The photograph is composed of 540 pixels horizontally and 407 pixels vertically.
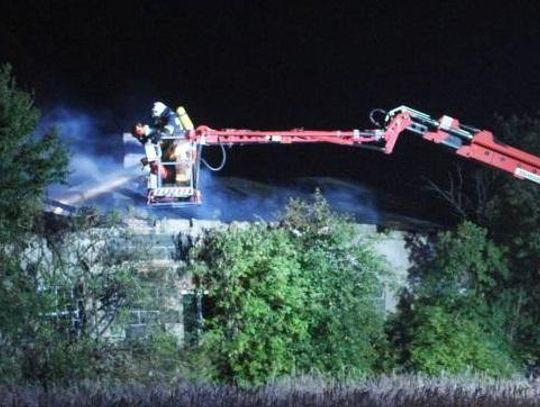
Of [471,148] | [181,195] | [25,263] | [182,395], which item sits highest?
[471,148]

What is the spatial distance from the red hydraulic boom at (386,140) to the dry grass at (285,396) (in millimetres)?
5466

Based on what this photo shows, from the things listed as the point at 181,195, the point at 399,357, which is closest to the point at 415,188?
the point at 399,357

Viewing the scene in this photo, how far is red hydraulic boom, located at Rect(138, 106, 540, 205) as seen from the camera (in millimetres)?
15258

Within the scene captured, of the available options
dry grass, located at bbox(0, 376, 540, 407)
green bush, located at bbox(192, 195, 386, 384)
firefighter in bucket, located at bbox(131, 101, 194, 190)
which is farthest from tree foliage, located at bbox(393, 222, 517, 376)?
dry grass, located at bbox(0, 376, 540, 407)

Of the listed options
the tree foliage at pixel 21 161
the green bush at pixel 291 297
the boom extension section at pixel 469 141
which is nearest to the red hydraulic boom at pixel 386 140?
the boom extension section at pixel 469 141

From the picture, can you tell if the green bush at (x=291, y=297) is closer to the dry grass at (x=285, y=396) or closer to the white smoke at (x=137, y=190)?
the white smoke at (x=137, y=190)

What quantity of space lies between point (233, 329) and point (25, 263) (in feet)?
10.6

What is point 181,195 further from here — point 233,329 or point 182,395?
point 182,395

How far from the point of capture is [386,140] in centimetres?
1577

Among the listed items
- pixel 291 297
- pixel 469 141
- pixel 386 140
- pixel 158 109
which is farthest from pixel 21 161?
pixel 469 141

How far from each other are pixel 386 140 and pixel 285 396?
743 centimetres

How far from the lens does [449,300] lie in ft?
56.4

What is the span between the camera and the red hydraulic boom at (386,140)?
15258 millimetres

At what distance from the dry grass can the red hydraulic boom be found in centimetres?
547
